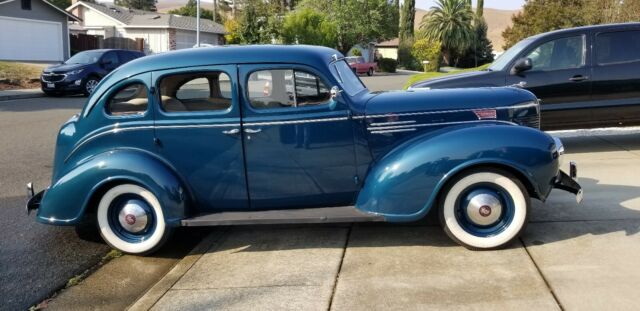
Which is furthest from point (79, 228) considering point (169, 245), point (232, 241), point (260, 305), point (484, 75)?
point (484, 75)

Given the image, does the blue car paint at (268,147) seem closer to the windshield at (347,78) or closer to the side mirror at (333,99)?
the side mirror at (333,99)

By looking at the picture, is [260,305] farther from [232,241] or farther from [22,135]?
[22,135]

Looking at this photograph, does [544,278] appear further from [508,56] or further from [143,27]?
[143,27]

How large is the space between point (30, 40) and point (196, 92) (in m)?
33.0

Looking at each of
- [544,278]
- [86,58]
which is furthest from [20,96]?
[544,278]

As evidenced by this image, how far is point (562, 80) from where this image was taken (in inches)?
324

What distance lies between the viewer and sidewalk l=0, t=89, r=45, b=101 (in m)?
18.4

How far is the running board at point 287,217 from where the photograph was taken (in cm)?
472

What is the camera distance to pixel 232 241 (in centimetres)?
541

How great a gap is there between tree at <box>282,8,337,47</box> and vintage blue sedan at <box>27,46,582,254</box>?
41.3 meters

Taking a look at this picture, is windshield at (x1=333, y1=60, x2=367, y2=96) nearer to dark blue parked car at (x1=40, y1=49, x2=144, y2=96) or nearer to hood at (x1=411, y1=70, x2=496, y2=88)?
hood at (x1=411, y1=70, x2=496, y2=88)

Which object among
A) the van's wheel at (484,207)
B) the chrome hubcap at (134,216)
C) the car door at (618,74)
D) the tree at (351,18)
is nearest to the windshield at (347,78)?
the van's wheel at (484,207)

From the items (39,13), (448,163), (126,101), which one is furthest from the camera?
(39,13)

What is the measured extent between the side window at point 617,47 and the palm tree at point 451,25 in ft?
159
